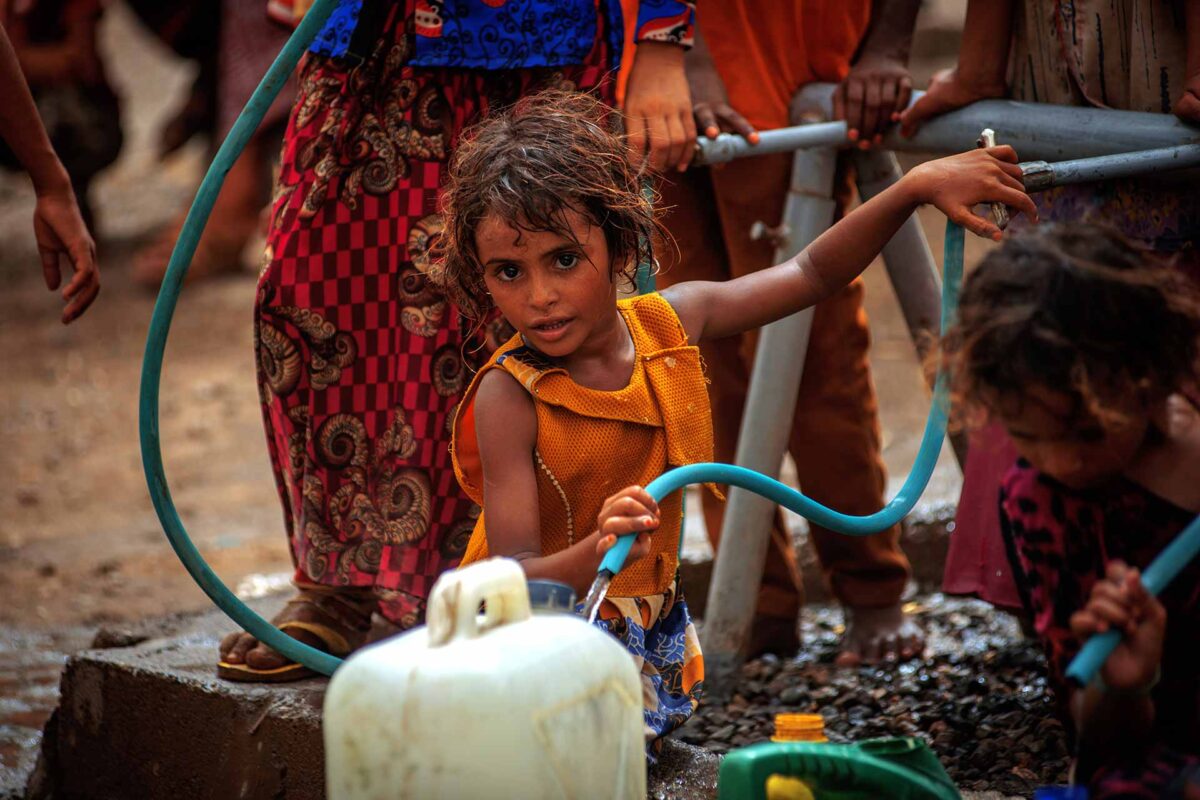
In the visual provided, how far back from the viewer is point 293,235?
276cm

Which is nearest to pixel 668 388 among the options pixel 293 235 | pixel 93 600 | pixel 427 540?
pixel 427 540

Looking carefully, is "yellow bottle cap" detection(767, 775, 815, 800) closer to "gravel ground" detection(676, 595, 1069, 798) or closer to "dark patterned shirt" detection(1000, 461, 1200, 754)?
"dark patterned shirt" detection(1000, 461, 1200, 754)

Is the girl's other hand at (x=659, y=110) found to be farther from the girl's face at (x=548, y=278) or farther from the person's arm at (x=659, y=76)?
the girl's face at (x=548, y=278)

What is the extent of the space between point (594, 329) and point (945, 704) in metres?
1.19

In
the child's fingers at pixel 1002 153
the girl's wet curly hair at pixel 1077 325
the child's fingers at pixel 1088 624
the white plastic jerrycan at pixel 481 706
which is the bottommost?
the white plastic jerrycan at pixel 481 706

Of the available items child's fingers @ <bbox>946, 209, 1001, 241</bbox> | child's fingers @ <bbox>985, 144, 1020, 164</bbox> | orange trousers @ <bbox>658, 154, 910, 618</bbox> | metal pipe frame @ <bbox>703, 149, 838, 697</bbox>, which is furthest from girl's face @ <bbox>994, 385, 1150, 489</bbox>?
orange trousers @ <bbox>658, 154, 910, 618</bbox>

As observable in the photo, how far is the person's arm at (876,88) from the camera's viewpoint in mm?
2891

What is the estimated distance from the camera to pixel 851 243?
7.55 ft

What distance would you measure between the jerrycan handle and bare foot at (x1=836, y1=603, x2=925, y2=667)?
1.79 metres

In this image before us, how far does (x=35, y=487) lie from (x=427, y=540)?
4.12m

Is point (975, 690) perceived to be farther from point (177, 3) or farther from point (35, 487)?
point (177, 3)

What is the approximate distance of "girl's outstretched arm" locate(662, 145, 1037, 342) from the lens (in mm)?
2113

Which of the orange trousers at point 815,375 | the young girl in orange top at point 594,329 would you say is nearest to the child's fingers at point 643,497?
the young girl in orange top at point 594,329

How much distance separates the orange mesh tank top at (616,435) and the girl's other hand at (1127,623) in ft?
2.84
